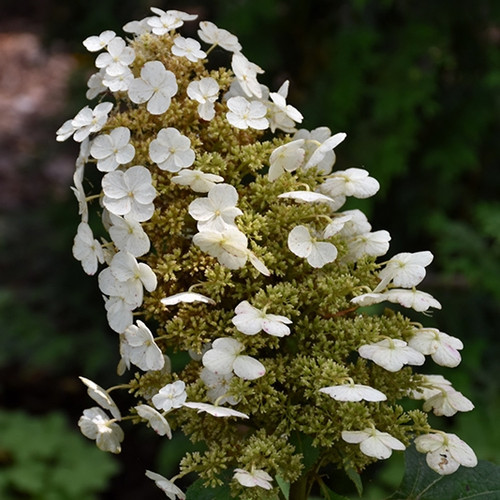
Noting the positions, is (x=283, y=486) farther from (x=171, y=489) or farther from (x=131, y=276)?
(x=131, y=276)

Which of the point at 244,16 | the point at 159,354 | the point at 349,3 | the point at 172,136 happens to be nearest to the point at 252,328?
the point at 159,354

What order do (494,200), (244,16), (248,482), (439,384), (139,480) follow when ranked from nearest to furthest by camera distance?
(248,482), (439,384), (244,16), (494,200), (139,480)

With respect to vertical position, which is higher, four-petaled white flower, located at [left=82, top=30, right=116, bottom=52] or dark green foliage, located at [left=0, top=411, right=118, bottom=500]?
four-petaled white flower, located at [left=82, top=30, right=116, bottom=52]

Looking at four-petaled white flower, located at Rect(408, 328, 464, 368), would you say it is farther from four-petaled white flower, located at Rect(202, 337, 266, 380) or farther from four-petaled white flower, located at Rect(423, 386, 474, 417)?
four-petaled white flower, located at Rect(202, 337, 266, 380)

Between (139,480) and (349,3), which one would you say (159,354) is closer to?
(349,3)

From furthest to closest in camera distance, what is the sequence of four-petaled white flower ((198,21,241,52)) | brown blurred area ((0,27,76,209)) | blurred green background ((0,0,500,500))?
brown blurred area ((0,27,76,209))
blurred green background ((0,0,500,500))
four-petaled white flower ((198,21,241,52))

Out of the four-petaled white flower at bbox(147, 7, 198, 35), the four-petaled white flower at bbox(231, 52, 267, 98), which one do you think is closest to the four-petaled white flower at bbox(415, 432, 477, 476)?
the four-petaled white flower at bbox(231, 52, 267, 98)

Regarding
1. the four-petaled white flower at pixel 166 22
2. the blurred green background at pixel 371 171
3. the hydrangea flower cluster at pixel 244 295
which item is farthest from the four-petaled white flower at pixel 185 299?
the blurred green background at pixel 371 171
